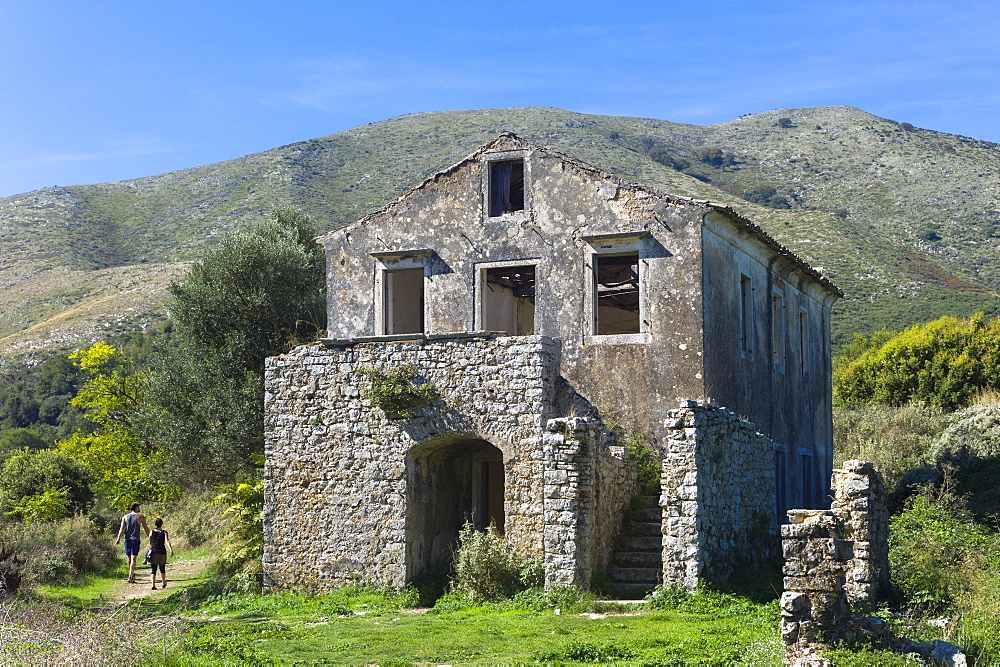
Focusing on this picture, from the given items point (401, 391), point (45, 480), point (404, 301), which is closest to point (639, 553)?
point (401, 391)

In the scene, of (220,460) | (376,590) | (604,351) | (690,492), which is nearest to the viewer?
(690,492)

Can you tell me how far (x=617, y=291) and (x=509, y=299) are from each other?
2707 millimetres

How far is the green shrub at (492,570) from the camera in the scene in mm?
16281

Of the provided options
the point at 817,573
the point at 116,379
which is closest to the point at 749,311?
the point at 817,573

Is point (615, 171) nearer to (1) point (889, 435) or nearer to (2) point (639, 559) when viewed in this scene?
(1) point (889, 435)

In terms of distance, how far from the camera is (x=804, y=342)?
90.7 ft

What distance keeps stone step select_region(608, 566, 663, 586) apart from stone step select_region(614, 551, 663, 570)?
163mm

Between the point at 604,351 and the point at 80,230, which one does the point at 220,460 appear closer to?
the point at 604,351

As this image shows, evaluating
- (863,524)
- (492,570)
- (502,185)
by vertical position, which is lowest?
(492,570)

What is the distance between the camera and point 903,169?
80562 mm

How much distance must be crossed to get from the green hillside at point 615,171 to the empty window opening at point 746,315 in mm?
30112

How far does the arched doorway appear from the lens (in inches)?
709

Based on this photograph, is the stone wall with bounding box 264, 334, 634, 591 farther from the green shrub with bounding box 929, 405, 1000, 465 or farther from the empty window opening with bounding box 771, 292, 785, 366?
the green shrub with bounding box 929, 405, 1000, 465

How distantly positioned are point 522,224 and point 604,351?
3254 millimetres
